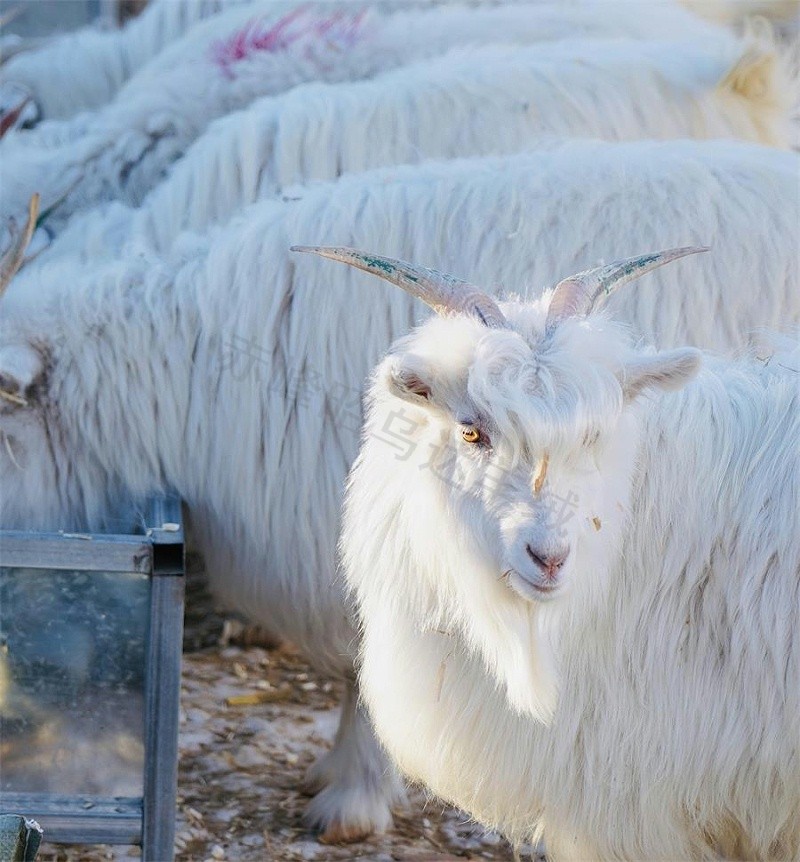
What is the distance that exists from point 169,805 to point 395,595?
878 mm

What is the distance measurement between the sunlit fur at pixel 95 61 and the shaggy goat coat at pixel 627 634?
4.93 m

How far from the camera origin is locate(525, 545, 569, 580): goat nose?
7.64ft

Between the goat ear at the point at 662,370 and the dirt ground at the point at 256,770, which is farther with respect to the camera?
the dirt ground at the point at 256,770

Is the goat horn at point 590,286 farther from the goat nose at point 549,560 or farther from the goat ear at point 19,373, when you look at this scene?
the goat ear at point 19,373

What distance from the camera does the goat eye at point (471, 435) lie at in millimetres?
2479

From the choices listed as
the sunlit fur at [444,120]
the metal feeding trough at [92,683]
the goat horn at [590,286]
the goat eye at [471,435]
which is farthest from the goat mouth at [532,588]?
the sunlit fur at [444,120]

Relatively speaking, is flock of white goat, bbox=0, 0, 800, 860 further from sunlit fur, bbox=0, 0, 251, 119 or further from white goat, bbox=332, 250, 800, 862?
sunlit fur, bbox=0, 0, 251, 119

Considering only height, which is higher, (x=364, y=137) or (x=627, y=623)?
(x=364, y=137)

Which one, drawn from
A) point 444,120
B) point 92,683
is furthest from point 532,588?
point 444,120

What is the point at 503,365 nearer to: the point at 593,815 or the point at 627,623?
the point at 627,623

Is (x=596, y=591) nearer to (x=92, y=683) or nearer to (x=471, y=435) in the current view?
(x=471, y=435)

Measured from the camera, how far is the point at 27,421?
366 cm

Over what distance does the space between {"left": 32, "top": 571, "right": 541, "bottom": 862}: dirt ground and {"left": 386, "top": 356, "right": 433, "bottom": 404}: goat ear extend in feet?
4.80

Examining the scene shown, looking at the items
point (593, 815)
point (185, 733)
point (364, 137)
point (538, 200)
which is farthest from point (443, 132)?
point (593, 815)
